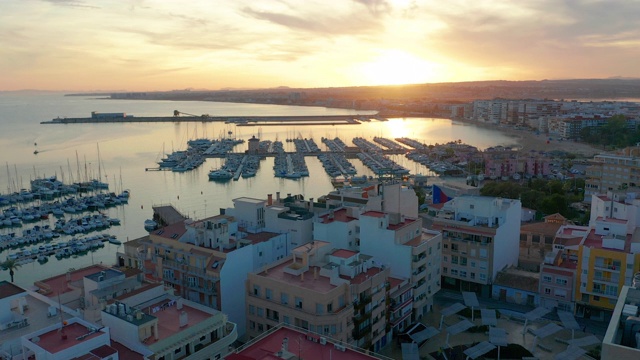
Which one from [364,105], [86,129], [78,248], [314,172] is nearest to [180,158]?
[314,172]

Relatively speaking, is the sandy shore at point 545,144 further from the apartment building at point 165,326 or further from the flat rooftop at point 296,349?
the apartment building at point 165,326

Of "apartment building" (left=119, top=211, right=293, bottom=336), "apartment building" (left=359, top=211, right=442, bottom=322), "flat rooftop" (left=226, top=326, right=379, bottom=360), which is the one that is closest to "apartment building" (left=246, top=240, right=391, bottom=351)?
"apartment building" (left=359, top=211, right=442, bottom=322)

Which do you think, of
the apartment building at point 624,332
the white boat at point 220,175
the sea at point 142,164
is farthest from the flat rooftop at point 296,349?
the white boat at point 220,175

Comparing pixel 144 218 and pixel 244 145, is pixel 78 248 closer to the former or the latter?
pixel 144 218

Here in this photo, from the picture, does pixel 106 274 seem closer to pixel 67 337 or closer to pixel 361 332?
pixel 67 337

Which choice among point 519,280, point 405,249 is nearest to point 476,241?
point 519,280

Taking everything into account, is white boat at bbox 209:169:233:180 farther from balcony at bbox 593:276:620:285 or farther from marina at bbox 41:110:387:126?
marina at bbox 41:110:387:126
